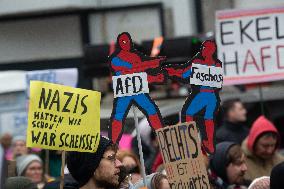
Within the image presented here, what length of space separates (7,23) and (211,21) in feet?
12.1

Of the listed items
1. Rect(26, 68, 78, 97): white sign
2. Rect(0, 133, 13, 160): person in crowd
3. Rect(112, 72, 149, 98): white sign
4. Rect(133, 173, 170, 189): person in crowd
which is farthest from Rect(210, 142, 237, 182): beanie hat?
Rect(26, 68, 78, 97): white sign

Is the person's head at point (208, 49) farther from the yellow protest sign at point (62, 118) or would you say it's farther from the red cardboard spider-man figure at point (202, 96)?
the yellow protest sign at point (62, 118)

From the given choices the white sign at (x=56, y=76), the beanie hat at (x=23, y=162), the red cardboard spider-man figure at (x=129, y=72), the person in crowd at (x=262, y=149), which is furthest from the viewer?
the white sign at (x=56, y=76)

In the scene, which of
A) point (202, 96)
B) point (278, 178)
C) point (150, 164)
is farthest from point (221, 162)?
point (278, 178)

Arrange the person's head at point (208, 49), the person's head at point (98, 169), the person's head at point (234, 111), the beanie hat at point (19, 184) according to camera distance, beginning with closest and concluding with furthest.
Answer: the person's head at point (98, 169) → the person's head at point (208, 49) → the beanie hat at point (19, 184) → the person's head at point (234, 111)

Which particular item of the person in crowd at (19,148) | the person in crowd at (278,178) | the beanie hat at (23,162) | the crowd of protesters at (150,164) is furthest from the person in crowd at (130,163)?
the person in crowd at (278,178)

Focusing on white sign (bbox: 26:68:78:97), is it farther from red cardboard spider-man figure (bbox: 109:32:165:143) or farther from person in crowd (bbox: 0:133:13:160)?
red cardboard spider-man figure (bbox: 109:32:165:143)

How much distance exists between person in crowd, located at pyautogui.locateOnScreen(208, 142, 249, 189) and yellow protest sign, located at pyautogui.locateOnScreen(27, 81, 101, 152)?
1.80 meters

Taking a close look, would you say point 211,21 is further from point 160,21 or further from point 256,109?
point 256,109

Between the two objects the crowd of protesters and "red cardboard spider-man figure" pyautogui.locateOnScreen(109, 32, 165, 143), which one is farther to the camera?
"red cardboard spider-man figure" pyautogui.locateOnScreen(109, 32, 165, 143)

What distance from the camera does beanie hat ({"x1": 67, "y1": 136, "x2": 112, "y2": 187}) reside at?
18.8 ft

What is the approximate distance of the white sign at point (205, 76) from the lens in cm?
625

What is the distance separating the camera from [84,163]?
575cm

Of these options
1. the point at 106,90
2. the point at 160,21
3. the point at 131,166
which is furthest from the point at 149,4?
the point at 131,166
